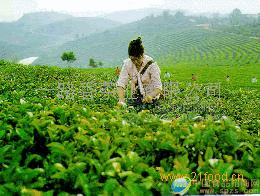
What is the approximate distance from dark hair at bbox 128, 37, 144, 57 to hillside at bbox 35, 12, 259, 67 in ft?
170

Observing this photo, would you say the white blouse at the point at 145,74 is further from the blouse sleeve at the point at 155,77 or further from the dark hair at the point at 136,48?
the dark hair at the point at 136,48

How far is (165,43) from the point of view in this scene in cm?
10819

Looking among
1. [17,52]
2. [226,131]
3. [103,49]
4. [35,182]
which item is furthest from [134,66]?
[17,52]

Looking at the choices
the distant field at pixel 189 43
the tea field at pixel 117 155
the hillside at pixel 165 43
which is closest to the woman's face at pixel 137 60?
the tea field at pixel 117 155

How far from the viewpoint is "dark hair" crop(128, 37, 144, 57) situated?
17.5 feet

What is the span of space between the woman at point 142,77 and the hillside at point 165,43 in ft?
169

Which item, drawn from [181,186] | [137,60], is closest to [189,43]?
[137,60]

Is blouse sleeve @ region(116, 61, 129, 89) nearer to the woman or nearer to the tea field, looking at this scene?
the woman

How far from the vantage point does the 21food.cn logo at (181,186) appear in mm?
1866

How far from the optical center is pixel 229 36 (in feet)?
301

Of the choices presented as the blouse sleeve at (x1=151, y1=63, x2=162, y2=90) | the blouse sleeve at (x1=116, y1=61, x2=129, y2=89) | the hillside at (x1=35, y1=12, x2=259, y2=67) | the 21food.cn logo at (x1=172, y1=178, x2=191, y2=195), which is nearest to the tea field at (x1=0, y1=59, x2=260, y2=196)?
the 21food.cn logo at (x1=172, y1=178, x2=191, y2=195)

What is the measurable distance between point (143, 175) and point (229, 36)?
96.0 metres

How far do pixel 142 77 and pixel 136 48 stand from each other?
0.61 m

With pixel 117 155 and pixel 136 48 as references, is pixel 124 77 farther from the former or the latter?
pixel 117 155
